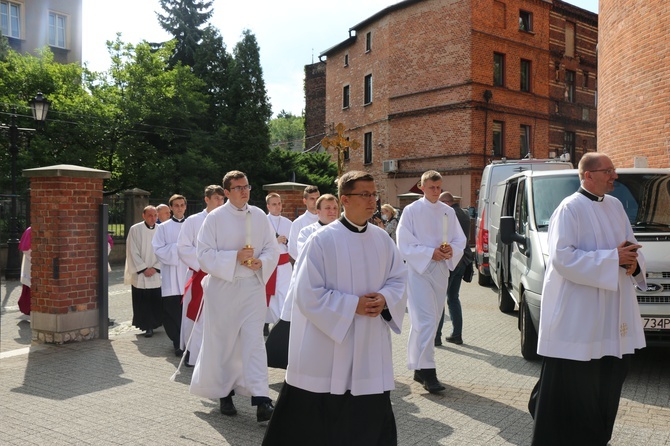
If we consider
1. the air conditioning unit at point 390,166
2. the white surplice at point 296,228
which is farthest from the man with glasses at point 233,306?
the air conditioning unit at point 390,166

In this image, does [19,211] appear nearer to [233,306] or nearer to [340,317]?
[233,306]

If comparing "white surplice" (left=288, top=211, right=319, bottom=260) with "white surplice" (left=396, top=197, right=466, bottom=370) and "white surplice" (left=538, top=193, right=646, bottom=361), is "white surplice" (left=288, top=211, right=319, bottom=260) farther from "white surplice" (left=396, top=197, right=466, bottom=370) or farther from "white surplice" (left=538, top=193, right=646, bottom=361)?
"white surplice" (left=538, top=193, right=646, bottom=361)

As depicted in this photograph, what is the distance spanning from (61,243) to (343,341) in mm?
6155

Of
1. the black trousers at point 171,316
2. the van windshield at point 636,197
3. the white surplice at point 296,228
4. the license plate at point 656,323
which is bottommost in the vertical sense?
the black trousers at point 171,316

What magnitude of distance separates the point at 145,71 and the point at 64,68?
146 inches

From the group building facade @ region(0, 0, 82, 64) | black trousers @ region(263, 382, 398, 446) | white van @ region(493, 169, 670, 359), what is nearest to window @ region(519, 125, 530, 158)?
building facade @ region(0, 0, 82, 64)

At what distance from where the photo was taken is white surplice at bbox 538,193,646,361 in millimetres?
4719

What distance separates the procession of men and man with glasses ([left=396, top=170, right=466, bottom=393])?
12 mm

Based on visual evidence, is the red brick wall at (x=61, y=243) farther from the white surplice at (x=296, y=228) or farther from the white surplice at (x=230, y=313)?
the white surplice at (x=230, y=313)

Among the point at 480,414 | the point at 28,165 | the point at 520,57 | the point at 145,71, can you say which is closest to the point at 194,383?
the point at 480,414

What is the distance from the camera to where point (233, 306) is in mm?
6020

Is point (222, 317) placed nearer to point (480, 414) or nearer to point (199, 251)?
point (199, 251)

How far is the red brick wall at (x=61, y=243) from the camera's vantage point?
8.91m

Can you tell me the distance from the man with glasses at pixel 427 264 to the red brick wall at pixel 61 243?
14.6 ft
